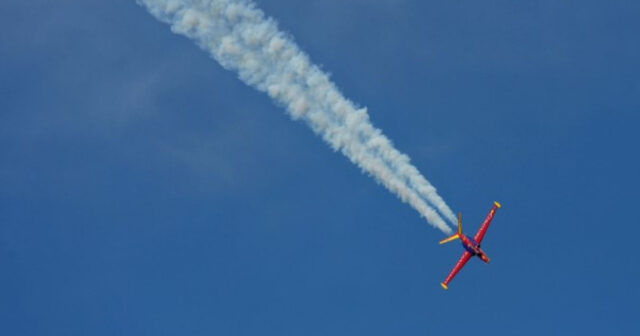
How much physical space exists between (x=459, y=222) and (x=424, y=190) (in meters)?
7.29

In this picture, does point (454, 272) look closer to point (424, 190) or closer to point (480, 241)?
point (480, 241)

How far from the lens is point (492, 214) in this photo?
9006cm

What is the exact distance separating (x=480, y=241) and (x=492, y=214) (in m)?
2.46

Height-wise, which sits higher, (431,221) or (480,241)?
(480,241)

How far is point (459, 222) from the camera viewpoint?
84250mm

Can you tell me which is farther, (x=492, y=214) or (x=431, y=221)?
(x=492, y=214)

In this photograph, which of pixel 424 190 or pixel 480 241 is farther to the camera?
pixel 480 241

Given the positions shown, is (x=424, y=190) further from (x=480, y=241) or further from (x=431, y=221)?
(x=480, y=241)

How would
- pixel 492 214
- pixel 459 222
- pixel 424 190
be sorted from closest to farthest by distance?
pixel 424 190, pixel 459 222, pixel 492 214

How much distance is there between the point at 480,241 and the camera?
293 feet

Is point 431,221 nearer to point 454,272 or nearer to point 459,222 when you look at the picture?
point 459,222

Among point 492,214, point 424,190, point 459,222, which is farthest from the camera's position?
point 492,214

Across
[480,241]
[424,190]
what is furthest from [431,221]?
[480,241]

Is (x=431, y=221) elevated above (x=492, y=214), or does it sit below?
below
